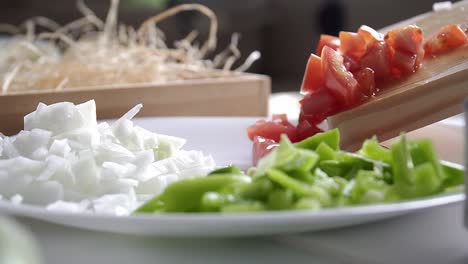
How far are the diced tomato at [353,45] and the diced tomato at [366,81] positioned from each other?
2.1 inches

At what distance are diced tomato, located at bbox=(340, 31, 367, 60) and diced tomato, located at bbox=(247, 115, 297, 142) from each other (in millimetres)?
187

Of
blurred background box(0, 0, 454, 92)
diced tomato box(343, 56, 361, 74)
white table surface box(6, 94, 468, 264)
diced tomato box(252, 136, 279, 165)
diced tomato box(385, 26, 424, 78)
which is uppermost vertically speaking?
diced tomato box(385, 26, 424, 78)

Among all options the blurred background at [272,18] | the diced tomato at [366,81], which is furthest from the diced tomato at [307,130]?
the blurred background at [272,18]

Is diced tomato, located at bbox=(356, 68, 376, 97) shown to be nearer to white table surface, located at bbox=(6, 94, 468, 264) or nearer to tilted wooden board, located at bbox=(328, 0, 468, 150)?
tilted wooden board, located at bbox=(328, 0, 468, 150)

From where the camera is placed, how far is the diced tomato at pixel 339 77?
1.28 m

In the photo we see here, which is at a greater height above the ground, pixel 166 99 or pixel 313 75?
pixel 313 75

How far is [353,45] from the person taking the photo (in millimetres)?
1349

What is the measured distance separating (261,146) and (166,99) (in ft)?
1.74

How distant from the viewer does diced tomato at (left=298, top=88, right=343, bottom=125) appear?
1.32 m

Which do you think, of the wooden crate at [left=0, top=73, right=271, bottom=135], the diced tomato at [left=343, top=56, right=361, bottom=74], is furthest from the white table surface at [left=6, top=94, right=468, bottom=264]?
the wooden crate at [left=0, top=73, right=271, bottom=135]

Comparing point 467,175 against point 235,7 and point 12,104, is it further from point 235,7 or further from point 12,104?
point 235,7

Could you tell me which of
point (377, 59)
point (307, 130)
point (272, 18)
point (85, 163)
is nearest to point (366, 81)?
point (377, 59)

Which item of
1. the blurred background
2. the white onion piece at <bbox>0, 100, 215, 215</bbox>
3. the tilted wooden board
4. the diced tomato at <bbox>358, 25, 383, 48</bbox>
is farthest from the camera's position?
the blurred background

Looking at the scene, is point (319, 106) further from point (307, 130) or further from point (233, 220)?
point (233, 220)
